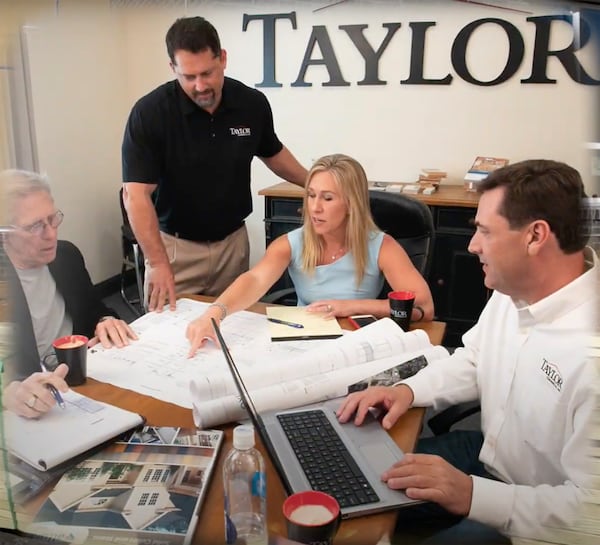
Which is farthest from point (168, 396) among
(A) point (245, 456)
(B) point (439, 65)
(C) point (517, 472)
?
(B) point (439, 65)

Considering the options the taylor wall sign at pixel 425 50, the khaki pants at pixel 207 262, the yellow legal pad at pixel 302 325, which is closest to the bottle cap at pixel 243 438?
the taylor wall sign at pixel 425 50

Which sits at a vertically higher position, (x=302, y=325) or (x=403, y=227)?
(x=403, y=227)

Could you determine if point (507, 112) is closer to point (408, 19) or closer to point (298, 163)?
point (408, 19)

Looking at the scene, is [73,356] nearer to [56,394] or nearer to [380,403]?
[56,394]

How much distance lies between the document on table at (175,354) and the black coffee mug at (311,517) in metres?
0.40

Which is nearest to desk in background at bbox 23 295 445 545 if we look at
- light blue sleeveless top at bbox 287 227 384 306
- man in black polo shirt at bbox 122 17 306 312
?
man in black polo shirt at bbox 122 17 306 312

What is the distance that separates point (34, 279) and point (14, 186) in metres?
0.16

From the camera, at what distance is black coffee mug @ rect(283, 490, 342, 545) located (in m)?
0.42

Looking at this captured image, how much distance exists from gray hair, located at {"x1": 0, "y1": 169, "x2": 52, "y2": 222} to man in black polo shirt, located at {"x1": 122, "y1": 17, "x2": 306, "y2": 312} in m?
0.20

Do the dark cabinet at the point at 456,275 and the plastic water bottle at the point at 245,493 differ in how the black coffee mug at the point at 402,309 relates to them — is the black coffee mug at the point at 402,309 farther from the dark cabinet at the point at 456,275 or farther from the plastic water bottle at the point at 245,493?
the plastic water bottle at the point at 245,493

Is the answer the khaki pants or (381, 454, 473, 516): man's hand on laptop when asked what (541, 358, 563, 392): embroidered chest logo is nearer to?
(381, 454, 473, 516): man's hand on laptop

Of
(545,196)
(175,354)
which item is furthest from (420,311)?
(545,196)

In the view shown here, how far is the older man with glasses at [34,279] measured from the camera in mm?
459

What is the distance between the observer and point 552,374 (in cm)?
59
